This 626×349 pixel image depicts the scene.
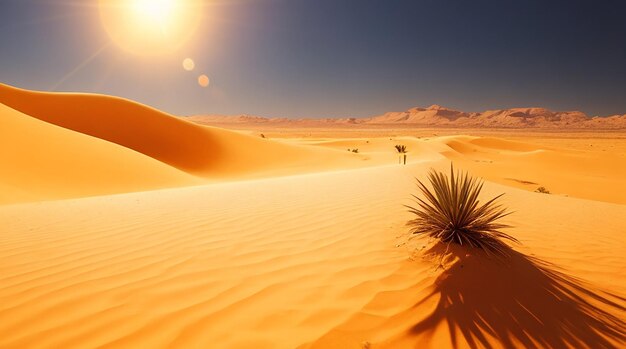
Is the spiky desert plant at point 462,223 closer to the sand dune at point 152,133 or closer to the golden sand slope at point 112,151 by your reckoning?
the golden sand slope at point 112,151

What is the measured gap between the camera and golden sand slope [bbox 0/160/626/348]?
2199 millimetres

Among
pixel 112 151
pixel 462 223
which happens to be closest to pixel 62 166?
pixel 112 151

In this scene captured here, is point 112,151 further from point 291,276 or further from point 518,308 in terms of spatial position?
point 518,308

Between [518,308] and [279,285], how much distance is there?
209 cm

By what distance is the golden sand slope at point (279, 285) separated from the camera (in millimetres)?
2199

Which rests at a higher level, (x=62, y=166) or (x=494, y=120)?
(x=62, y=166)

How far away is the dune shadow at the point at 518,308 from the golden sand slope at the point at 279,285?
0.01 meters

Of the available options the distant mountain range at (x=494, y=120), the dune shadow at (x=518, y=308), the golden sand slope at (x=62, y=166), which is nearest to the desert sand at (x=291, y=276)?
the dune shadow at (x=518, y=308)

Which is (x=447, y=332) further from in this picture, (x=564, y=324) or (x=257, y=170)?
(x=257, y=170)

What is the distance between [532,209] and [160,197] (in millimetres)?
8189

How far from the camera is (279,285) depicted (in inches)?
112

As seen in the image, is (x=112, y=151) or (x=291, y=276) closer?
(x=291, y=276)

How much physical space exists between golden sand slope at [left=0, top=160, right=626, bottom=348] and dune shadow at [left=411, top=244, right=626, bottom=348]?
14mm

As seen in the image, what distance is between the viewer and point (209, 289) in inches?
108
